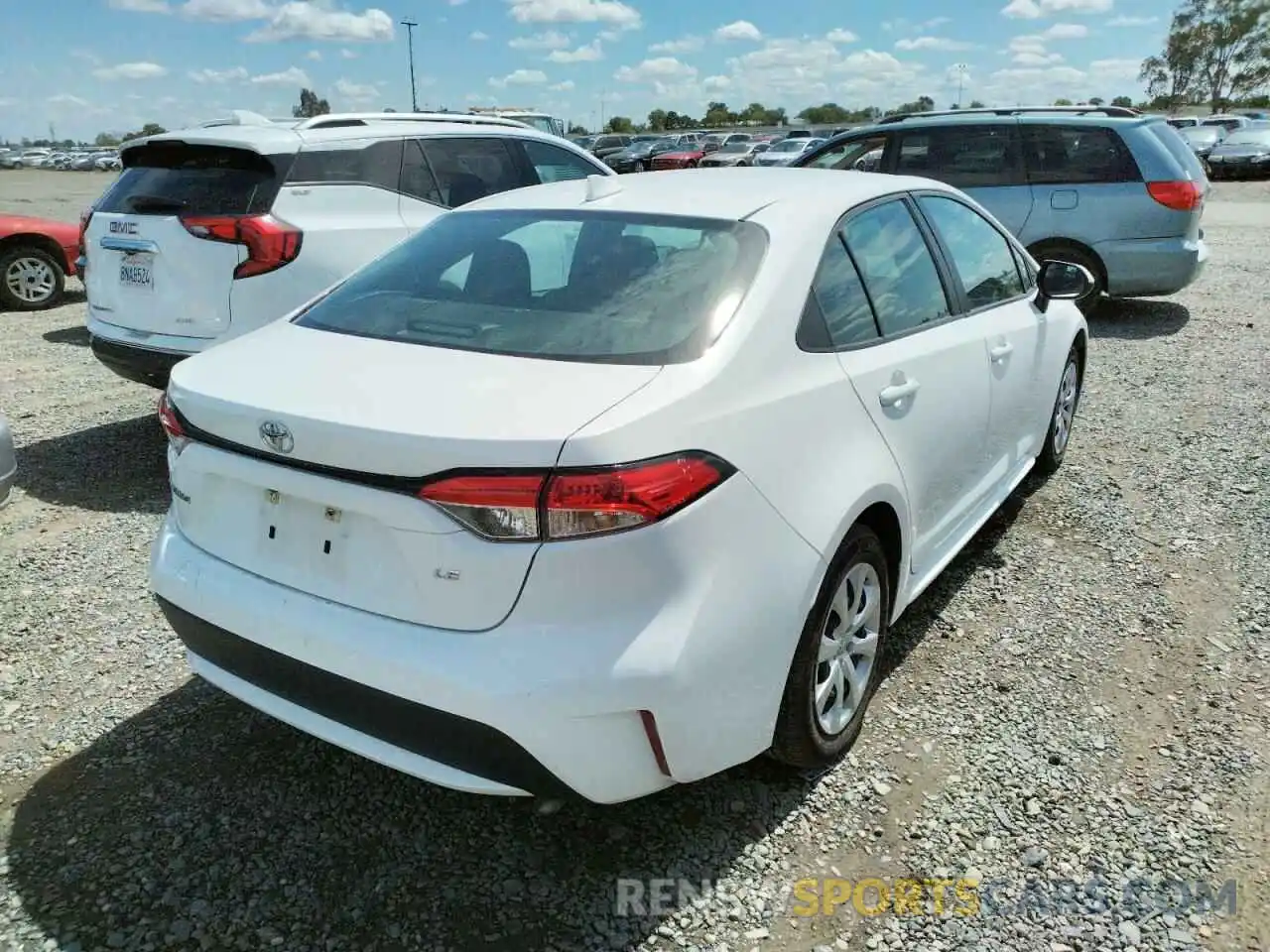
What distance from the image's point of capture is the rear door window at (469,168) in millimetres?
5797

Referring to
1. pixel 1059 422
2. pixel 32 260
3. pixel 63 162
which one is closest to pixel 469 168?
pixel 1059 422

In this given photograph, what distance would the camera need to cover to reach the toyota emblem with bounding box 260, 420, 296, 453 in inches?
83.4

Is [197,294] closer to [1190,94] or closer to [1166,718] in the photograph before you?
[1166,718]

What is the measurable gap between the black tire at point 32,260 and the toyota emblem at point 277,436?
10.1m

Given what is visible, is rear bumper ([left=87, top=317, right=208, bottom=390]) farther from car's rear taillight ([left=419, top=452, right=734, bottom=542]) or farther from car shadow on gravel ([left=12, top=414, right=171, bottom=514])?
car's rear taillight ([left=419, top=452, right=734, bottom=542])

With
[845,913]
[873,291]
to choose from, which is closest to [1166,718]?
[845,913]

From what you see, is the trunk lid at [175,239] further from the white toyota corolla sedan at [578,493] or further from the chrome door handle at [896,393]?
the chrome door handle at [896,393]

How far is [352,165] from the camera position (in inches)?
208

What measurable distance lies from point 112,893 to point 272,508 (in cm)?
101

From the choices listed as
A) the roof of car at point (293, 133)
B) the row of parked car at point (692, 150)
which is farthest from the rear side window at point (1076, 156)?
the row of parked car at point (692, 150)

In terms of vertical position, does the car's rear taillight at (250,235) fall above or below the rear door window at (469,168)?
below

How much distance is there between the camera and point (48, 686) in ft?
10.3

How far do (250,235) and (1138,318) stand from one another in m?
8.24

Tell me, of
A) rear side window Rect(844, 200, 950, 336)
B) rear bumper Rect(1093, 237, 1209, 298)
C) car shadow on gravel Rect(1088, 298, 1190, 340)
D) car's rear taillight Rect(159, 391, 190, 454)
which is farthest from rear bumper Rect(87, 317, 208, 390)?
rear bumper Rect(1093, 237, 1209, 298)
